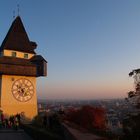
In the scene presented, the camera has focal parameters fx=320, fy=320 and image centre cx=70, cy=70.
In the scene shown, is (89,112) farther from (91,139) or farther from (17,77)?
(91,139)

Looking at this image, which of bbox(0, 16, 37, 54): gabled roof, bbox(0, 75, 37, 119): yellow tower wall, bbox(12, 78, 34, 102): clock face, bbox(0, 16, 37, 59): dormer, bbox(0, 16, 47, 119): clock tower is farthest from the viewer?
bbox(0, 16, 37, 54): gabled roof

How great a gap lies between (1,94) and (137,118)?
24088 millimetres

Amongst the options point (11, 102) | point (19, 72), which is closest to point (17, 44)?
point (19, 72)

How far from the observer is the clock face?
34.4m

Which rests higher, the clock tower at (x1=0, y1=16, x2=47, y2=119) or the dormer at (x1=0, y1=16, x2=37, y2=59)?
the dormer at (x1=0, y1=16, x2=37, y2=59)

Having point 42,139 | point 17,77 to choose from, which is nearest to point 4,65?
point 17,77

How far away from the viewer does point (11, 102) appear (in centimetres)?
3375

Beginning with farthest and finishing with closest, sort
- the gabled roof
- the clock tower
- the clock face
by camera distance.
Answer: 1. the gabled roof
2. the clock face
3. the clock tower

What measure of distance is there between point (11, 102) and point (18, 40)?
7.52 m

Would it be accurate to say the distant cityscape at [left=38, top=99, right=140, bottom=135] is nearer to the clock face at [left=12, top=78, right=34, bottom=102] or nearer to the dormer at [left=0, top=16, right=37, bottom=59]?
the clock face at [left=12, top=78, right=34, bottom=102]

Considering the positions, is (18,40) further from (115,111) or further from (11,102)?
(115,111)

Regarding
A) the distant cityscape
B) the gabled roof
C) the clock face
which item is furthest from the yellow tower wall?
the gabled roof

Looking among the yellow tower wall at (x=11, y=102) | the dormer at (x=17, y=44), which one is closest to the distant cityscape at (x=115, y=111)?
the yellow tower wall at (x=11, y=102)

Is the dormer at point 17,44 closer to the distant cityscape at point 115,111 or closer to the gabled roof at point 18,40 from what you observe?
the gabled roof at point 18,40
